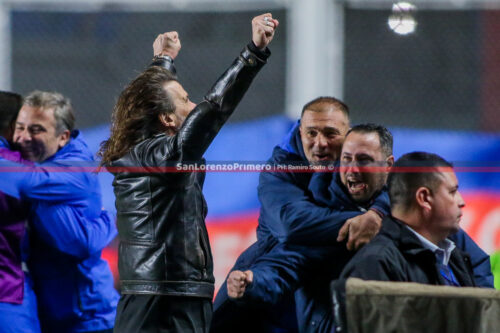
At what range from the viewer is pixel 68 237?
343 cm

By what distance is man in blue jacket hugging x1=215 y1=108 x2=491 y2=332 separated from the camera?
2904mm

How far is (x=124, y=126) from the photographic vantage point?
277 cm

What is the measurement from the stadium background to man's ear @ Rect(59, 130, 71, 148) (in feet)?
1.02

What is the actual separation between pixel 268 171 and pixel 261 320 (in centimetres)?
51

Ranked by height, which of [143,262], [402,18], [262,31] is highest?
[402,18]

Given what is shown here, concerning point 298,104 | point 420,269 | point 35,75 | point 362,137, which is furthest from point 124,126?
point 35,75

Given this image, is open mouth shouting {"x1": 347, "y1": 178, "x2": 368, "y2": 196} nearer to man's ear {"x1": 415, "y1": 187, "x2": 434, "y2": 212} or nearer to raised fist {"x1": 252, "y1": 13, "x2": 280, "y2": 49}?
man's ear {"x1": 415, "y1": 187, "x2": 434, "y2": 212}

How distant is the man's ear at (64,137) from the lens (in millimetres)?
3578

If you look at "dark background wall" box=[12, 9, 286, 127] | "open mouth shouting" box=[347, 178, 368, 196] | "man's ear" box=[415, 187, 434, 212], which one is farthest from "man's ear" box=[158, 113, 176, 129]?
"dark background wall" box=[12, 9, 286, 127]

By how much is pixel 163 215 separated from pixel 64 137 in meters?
1.08

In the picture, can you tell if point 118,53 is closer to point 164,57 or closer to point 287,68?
point 287,68

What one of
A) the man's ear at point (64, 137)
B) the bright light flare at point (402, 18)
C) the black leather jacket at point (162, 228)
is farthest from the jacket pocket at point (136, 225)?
the bright light flare at point (402, 18)

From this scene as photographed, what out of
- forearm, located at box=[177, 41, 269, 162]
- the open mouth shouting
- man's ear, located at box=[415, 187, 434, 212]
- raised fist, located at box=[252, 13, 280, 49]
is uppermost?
raised fist, located at box=[252, 13, 280, 49]

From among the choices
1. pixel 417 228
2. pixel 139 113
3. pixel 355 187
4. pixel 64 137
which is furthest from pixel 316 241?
pixel 64 137
